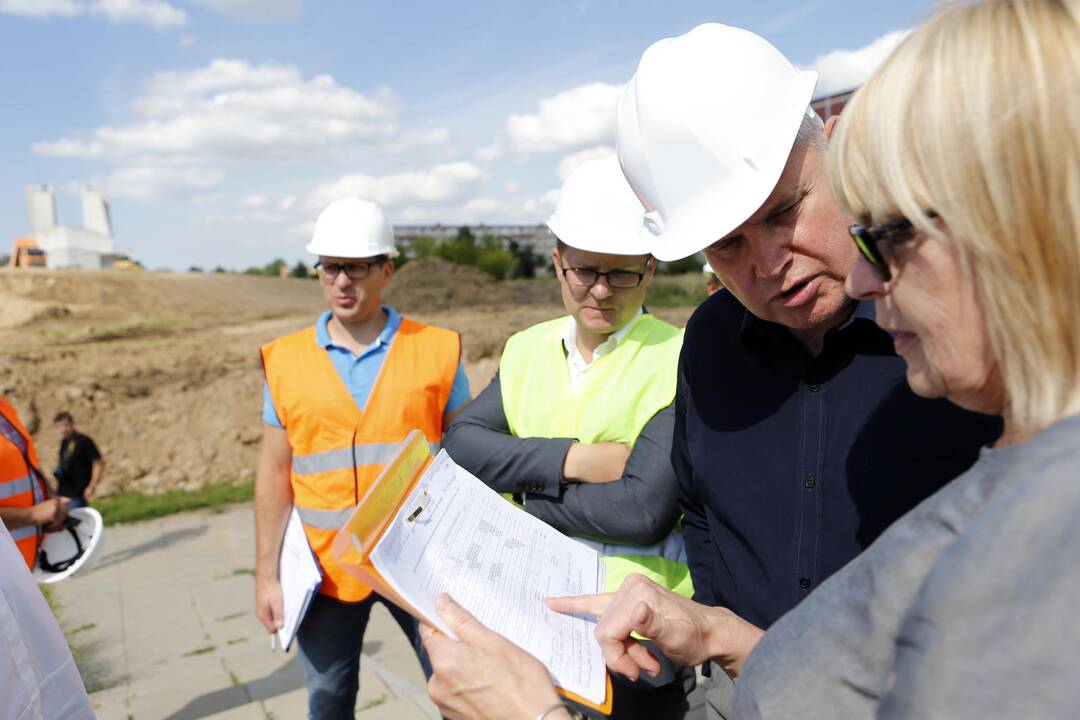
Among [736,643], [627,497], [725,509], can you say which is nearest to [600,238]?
[627,497]

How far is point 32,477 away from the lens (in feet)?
12.2

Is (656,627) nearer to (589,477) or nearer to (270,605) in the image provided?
(589,477)

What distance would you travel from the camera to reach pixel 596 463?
237 centimetres

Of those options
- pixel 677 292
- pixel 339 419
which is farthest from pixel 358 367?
pixel 677 292

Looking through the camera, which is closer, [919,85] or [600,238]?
[919,85]

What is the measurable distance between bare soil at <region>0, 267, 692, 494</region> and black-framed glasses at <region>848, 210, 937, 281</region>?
10.7m

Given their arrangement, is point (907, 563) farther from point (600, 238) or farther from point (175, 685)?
point (175, 685)

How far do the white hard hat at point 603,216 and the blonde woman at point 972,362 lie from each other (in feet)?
4.92

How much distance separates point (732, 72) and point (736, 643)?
1.17 meters

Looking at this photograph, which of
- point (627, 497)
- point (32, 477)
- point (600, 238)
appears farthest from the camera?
point (32, 477)

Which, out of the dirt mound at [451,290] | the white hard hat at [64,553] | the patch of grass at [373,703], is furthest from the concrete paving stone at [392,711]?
the dirt mound at [451,290]

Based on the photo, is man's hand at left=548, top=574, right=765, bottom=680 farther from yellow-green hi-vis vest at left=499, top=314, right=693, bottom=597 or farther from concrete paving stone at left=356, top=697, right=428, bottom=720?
concrete paving stone at left=356, top=697, right=428, bottom=720

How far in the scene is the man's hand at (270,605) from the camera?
3293mm

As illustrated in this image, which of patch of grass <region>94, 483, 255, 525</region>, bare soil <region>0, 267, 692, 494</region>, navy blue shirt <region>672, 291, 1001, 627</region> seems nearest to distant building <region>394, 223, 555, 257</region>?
bare soil <region>0, 267, 692, 494</region>
